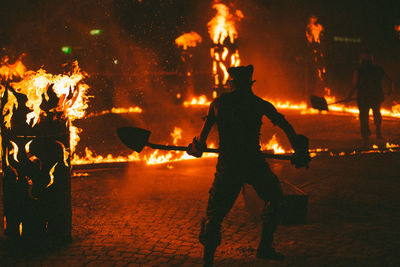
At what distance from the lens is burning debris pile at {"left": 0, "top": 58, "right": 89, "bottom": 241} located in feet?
15.9

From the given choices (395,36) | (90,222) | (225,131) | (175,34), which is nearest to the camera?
(225,131)

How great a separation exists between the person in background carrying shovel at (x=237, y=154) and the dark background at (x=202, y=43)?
14219mm

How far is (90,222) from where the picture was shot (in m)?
5.74

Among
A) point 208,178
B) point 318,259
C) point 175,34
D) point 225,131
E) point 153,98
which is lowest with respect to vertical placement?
point 318,259

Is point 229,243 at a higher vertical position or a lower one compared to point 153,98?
lower

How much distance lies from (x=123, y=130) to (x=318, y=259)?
7.89ft

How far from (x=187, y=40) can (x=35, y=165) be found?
17342mm

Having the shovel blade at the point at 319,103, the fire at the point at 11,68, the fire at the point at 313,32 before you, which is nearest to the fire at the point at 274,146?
the shovel blade at the point at 319,103

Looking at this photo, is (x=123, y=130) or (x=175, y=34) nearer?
(x=123, y=130)

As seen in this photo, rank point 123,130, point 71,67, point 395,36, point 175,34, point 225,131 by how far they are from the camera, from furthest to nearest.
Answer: point 395,36 < point 175,34 < point 71,67 < point 123,130 < point 225,131

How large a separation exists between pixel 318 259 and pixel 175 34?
18805mm

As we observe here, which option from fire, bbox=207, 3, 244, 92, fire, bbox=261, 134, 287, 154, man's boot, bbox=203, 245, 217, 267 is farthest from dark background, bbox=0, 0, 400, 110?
man's boot, bbox=203, 245, 217, 267

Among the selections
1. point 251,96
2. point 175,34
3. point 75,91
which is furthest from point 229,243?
point 175,34

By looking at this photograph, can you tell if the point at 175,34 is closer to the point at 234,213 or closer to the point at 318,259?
the point at 234,213
